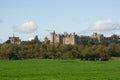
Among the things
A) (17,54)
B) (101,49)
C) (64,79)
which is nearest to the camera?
(64,79)

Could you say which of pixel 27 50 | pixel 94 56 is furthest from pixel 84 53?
pixel 27 50

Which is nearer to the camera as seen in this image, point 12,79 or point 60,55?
point 12,79

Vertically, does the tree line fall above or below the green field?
above

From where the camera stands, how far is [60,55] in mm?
136000

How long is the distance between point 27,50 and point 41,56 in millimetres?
9221

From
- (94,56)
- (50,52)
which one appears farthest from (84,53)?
(50,52)

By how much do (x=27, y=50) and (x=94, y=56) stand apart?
26.8 metres

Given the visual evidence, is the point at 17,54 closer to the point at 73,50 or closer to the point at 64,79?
the point at 73,50

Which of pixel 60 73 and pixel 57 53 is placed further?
pixel 57 53

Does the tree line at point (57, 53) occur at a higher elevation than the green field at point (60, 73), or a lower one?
higher

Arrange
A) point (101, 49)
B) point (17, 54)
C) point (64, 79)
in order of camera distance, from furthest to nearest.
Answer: point (101, 49), point (17, 54), point (64, 79)

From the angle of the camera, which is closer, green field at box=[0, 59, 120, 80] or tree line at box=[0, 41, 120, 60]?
green field at box=[0, 59, 120, 80]

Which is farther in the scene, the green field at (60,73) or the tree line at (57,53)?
the tree line at (57,53)

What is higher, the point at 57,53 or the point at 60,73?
the point at 57,53
